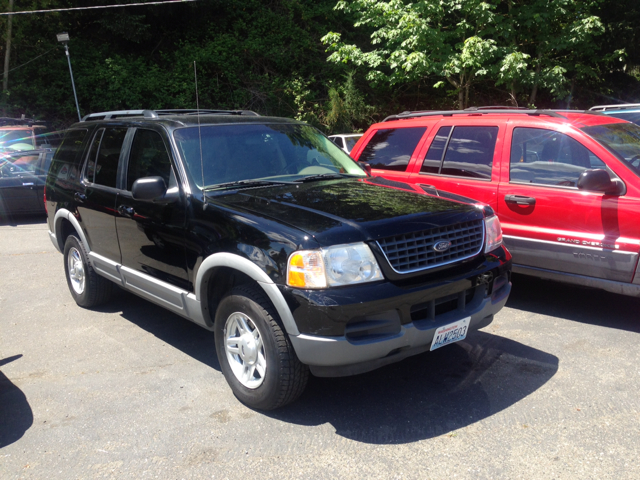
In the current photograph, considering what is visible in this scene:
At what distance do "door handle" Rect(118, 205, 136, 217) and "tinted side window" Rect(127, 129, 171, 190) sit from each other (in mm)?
178

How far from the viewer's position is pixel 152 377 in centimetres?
420

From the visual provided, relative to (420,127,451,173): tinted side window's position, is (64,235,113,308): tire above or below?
below

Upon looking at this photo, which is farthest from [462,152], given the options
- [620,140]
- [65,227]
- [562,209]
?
[65,227]

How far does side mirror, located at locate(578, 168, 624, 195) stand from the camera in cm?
462

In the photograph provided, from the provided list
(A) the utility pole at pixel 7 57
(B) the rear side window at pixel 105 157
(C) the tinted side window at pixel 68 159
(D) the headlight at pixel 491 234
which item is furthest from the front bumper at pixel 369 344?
(A) the utility pole at pixel 7 57

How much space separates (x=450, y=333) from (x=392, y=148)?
350cm

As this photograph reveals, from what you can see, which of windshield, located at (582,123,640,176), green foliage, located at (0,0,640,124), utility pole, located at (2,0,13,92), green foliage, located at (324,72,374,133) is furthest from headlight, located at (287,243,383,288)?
utility pole, located at (2,0,13,92)

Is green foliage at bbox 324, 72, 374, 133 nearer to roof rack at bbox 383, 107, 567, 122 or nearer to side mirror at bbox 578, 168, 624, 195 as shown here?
roof rack at bbox 383, 107, 567, 122

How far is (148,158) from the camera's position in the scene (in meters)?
4.51

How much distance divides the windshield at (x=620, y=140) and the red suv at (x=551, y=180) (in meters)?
0.01

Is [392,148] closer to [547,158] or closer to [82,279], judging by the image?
[547,158]

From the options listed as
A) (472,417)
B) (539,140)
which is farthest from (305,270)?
(539,140)

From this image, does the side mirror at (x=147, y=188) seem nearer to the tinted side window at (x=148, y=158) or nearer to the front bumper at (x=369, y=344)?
the tinted side window at (x=148, y=158)

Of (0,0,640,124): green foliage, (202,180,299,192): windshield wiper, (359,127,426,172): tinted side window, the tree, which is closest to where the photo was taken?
(202,180,299,192): windshield wiper
